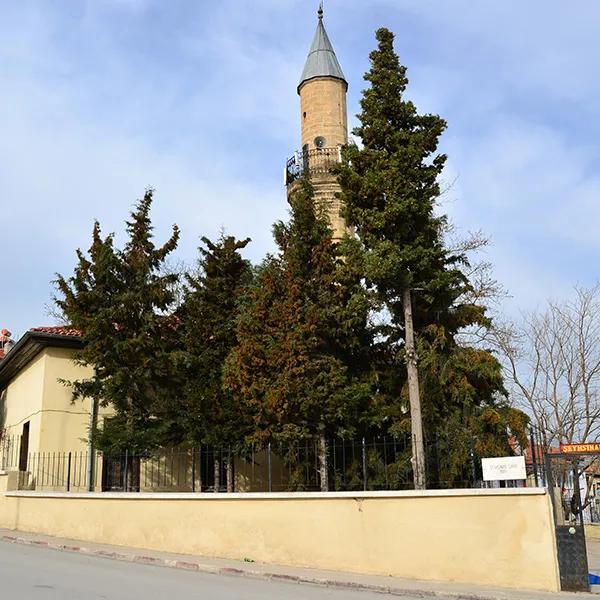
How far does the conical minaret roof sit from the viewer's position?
30406mm

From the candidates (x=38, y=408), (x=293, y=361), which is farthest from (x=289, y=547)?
(x=38, y=408)

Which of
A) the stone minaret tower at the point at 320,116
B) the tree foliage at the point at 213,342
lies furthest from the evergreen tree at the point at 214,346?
the stone minaret tower at the point at 320,116

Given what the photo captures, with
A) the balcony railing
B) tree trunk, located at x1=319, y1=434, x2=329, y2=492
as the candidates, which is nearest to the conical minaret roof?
the balcony railing

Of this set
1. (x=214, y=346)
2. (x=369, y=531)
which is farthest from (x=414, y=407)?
(x=214, y=346)

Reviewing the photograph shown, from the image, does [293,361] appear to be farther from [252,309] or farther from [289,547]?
[289,547]

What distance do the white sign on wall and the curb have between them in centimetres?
188

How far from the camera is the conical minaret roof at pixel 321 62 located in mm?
30406

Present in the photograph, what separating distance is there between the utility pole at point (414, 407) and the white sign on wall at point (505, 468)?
2.64 m

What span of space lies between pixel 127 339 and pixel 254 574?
28.3ft

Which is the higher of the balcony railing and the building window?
the balcony railing

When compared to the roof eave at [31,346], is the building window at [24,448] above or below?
below

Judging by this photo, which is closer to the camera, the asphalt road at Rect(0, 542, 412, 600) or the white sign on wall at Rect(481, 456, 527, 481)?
the asphalt road at Rect(0, 542, 412, 600)

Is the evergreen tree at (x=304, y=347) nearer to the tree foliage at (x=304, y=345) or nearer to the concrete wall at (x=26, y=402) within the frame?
the tree foliage at (x=304, y=345)

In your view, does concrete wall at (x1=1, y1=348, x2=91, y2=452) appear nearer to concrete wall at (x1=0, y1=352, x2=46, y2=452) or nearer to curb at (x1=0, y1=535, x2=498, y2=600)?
concrete wall at (x1=0, y1=352, x2=46, y2=452)
